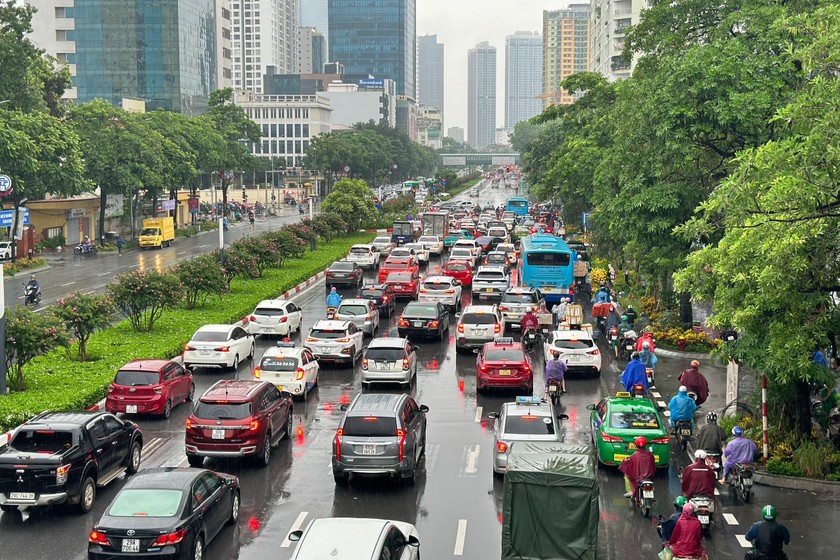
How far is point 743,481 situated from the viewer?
19.8m

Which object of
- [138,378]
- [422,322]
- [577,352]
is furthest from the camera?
[422,322]

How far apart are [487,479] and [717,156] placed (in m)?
18.7

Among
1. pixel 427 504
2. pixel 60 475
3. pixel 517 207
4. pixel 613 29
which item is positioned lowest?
pixel 427 504

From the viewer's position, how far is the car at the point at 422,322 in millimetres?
38438

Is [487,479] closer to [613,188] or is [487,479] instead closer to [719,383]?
[719,383]

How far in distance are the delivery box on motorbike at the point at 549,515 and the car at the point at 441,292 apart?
29338 mm

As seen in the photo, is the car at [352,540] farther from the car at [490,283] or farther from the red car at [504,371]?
the car at [490,283]

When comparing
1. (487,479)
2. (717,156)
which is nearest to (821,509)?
(487,479)

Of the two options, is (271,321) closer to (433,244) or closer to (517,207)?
(433,244)

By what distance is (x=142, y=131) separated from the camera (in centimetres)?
8450

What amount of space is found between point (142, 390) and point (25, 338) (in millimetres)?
3957

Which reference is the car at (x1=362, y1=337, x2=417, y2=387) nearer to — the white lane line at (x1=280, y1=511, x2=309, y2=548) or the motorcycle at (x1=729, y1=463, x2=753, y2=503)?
the white lane line at (x1=280, y1=511, x2=309, y2=548)

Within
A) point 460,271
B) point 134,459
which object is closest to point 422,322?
point 460,271

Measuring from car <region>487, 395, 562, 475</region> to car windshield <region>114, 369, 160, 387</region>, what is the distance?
9.25m
